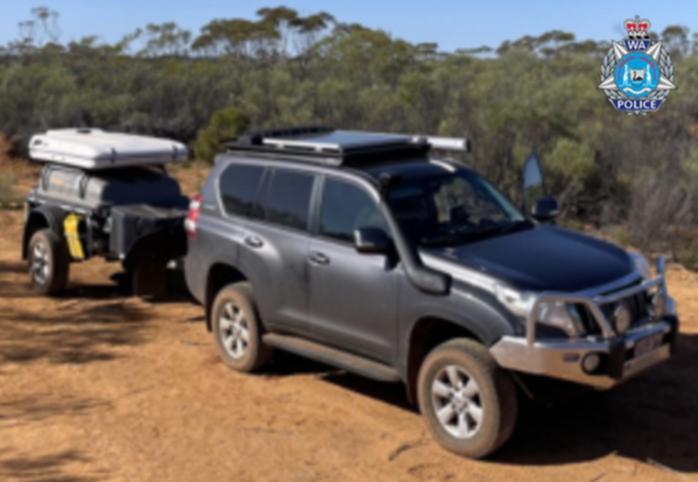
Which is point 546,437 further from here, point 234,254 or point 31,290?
point 31,290

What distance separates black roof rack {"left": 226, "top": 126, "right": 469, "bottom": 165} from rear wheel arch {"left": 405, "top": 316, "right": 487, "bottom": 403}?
143cm

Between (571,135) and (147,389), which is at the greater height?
(571,135)

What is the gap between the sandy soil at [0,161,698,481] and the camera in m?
6.01

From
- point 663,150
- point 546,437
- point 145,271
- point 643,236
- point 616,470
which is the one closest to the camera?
point 616,470

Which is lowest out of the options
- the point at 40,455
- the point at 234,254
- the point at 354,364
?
the point at 40,455

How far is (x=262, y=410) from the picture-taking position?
7.05 m

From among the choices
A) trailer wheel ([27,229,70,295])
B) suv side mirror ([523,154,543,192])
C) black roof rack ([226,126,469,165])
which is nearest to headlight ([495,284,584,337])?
black roof rack ([226,126,469,165])

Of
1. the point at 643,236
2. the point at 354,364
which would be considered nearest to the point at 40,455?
the point at 354,364

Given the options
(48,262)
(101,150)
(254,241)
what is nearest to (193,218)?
(254,241)

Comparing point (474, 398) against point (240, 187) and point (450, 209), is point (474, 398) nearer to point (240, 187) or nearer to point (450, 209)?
point (450, 209)

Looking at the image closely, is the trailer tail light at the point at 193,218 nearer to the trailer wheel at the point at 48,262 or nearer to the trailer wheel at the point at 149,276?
the trailer wheel at the point at 149,276

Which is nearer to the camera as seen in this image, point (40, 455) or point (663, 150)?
point (40, 455)

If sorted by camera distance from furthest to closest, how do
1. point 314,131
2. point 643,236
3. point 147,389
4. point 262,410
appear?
point 643,236 < point 314,131 < point 147,389 < point 262,410

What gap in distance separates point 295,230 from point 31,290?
15.2ft
